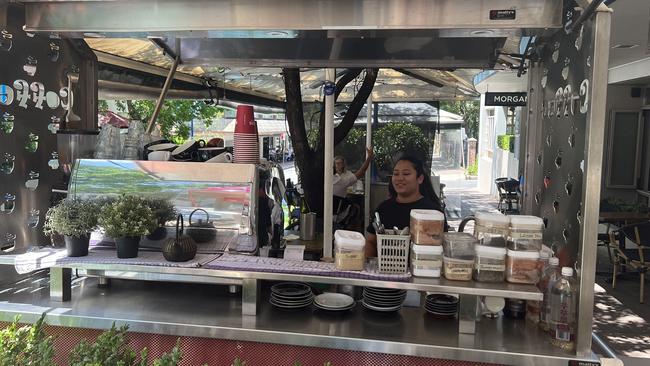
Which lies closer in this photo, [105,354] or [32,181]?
[105,354]

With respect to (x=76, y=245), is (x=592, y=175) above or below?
above

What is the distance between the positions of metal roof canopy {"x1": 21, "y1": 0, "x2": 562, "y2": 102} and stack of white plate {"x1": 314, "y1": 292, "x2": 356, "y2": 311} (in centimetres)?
123

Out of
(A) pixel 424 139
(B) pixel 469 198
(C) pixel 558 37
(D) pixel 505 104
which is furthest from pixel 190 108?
(C) pixel 558 37

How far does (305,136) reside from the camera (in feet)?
15.4

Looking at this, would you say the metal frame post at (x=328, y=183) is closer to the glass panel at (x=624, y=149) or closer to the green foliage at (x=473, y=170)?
the glass panel at (x=624, y=149)

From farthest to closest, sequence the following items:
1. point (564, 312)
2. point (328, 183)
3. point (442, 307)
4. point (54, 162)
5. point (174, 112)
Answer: point (174, 112)
point (328, 183)
point (54, 162)
point (442, 307)
point (564, 312)

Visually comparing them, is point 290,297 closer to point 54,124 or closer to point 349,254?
point 349,254

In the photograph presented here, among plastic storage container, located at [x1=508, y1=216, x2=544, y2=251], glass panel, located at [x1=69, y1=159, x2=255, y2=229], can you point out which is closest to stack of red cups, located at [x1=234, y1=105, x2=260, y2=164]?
glass panel, located at [x1=69, y1=159, x2=255, y2=229]

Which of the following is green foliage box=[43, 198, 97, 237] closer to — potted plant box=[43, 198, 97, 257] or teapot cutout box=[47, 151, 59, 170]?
potted plant box=[43, 198, 97, 257]

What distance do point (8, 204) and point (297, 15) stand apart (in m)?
1.79

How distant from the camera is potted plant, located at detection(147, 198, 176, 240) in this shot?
2.45 metres

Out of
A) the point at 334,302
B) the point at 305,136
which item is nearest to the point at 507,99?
the point at 305,136

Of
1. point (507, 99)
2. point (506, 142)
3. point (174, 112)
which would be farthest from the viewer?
point (506, 142)

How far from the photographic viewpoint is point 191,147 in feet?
9.34
